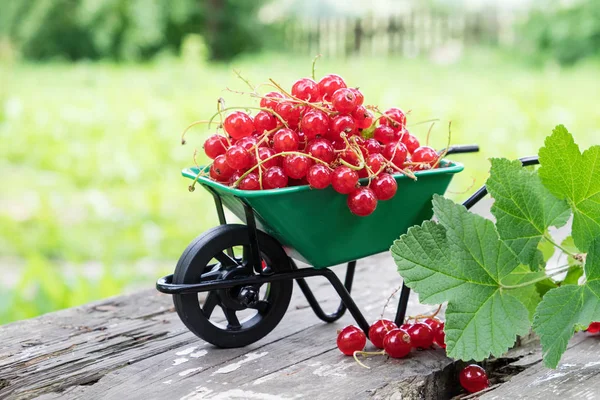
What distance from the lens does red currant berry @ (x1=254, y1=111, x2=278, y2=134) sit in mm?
1249

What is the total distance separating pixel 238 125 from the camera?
1.24 meters

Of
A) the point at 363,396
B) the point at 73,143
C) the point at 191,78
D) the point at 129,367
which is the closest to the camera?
the point at 363,396

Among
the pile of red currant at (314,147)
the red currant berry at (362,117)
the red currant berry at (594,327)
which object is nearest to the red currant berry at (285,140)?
the pile of red currant at (314,147)

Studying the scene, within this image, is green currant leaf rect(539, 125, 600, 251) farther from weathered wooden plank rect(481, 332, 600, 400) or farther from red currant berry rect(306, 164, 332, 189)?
red currant berry rect(306, 164, 332, 189)

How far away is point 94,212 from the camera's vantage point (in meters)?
3.59

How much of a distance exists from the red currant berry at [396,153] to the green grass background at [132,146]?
0.55 meters

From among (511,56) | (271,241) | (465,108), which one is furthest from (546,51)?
(271,241)

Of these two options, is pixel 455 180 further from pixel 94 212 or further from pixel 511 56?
pixel 511 56

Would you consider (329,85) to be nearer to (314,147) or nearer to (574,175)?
(314,147)

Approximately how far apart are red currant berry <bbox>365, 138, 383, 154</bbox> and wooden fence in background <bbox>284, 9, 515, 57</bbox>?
9.57 m

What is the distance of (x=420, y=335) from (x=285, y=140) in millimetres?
407

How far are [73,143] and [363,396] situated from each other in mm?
3902

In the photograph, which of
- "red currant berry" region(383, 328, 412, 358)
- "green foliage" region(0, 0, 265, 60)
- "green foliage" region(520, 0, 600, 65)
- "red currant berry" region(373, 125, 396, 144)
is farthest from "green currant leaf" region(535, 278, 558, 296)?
"green foliage" region(0, 0, 265, 60)

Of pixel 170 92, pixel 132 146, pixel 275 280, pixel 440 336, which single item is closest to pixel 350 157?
pixel 275 280
